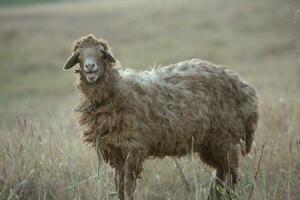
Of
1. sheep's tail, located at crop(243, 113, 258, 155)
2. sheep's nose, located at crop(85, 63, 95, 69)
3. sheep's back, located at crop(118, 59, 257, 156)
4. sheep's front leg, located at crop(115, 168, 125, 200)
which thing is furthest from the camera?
sheep's tail, located at crop(243, 113, 258, 155)

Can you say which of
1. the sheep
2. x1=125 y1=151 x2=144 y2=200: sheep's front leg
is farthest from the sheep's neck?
x1=125 y1=151 x2=144 y2=200: sheep's front leg

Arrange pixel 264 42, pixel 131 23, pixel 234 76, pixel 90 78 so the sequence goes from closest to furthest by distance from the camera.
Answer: pixel 90 78 → pixel 234 76 → pixel 264 42 → pixel 131 23

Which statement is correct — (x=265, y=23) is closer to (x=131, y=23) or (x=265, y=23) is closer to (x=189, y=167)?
(x=131, y=23)

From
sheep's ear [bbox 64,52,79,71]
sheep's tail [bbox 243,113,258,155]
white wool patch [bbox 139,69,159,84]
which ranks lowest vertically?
sheep's tail [bbox 243,113,258,155]

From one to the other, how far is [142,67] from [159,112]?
20.0m

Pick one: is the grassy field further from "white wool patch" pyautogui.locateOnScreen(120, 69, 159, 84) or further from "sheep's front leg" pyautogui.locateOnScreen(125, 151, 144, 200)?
"white wool patch" pyautogui.locateOnScreen(120, 69, 159, 84)

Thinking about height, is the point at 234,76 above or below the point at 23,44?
below

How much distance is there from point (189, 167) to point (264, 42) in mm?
22801

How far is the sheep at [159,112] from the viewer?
6.76 meters

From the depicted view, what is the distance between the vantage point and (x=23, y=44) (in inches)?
1315

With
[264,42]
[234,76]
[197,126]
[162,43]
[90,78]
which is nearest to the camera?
[90,78]

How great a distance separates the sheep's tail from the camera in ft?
25.3

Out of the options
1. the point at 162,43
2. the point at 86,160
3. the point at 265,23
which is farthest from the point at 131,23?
the point at 86,160

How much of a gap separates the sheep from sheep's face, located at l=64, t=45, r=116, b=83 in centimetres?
1
